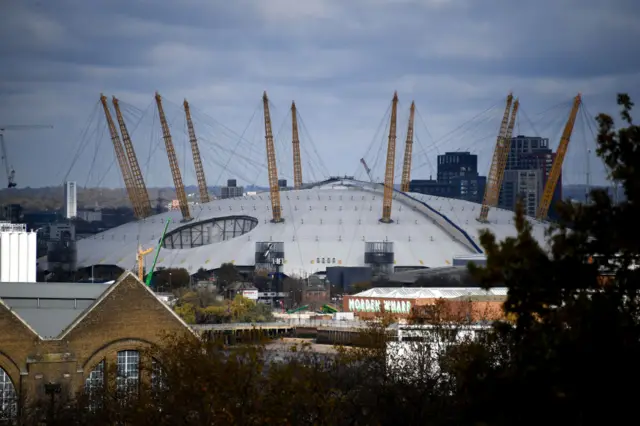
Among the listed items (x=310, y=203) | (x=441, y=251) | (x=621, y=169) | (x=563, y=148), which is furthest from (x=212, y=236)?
(x=621, y=169)

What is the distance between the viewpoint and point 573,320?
76.6 ft

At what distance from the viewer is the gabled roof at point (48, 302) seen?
48.7 metres

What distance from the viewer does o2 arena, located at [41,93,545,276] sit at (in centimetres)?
17288

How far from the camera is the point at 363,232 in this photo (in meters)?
180

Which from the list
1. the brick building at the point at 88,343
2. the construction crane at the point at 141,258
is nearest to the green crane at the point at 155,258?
the construction crane at the point at 141,258

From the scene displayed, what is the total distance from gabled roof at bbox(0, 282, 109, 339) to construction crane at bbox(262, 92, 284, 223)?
126558 mm

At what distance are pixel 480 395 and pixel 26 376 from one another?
2574 centimetres

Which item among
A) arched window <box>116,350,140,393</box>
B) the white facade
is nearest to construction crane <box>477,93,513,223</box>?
the white facade

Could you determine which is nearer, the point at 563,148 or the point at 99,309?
the point at 99,309

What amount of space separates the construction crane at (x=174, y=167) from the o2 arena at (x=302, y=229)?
175mm

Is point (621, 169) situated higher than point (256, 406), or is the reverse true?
point (621, 169)

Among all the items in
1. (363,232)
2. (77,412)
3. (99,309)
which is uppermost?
(363,232)

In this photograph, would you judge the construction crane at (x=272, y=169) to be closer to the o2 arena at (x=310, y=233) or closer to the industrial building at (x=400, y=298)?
the o2 arena at (x=310, y=233)

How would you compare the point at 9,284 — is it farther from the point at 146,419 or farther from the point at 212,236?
the point at 212,236
